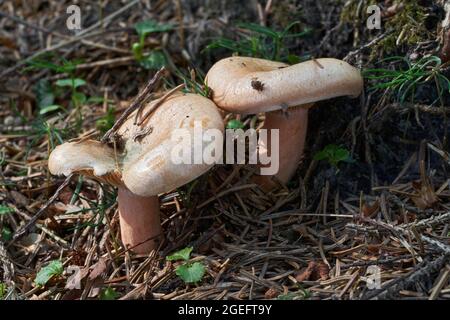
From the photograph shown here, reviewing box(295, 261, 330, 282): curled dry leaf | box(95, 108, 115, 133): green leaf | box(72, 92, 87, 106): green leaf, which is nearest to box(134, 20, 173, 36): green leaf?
box(72, 92, 87, 106): green leaf

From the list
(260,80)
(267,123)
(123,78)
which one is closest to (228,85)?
(260,80)

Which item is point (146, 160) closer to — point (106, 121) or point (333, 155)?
point (333, 155)

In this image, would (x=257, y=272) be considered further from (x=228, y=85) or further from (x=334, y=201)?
(x=228, y=85)

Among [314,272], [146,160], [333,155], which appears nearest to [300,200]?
[333,155]

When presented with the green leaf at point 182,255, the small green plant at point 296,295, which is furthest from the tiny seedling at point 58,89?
the small green plant at point 296,295

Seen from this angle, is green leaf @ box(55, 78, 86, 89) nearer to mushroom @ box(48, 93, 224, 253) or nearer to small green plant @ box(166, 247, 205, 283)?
mushroom @ box(48, 93, 224, 253)
